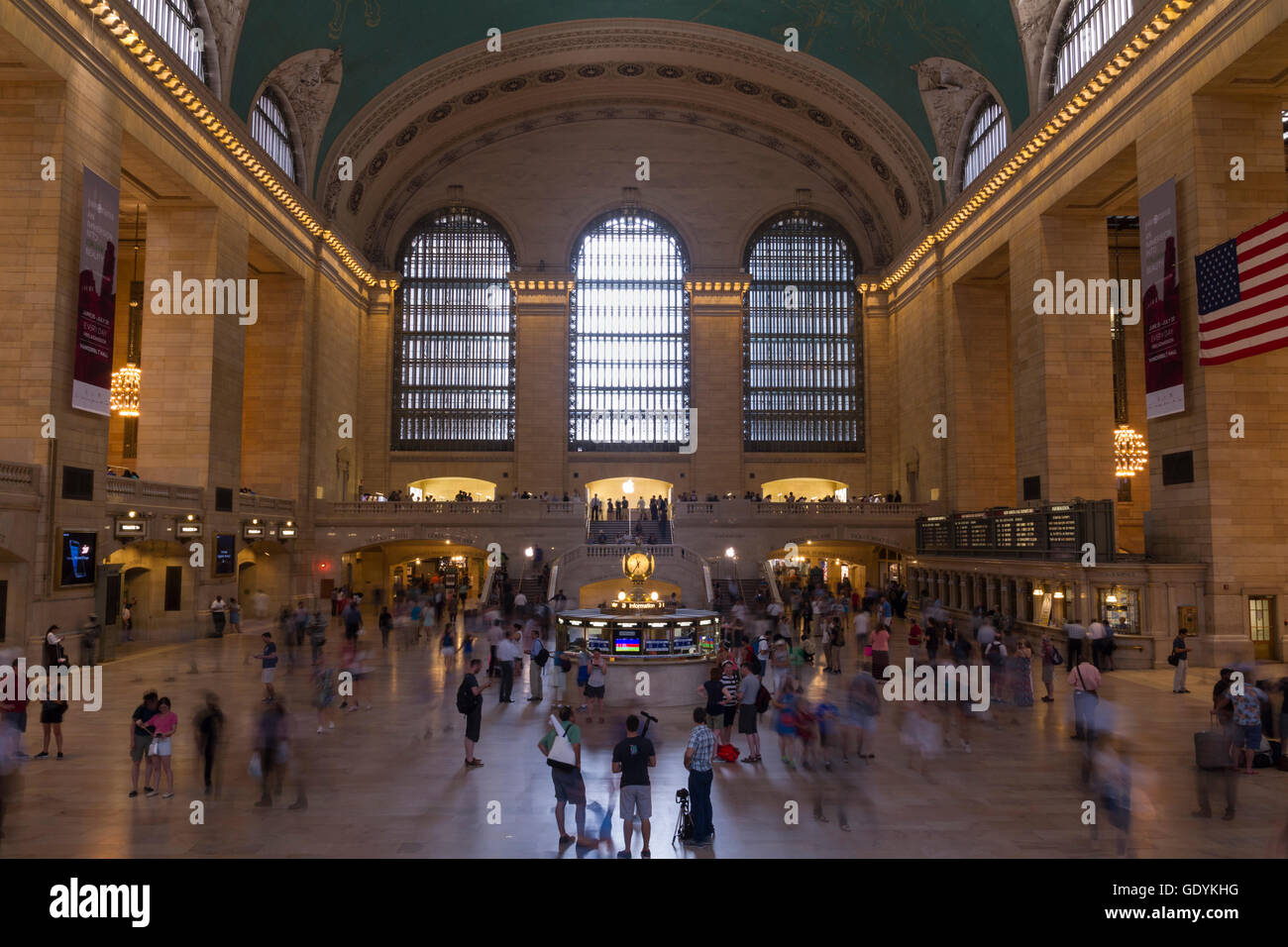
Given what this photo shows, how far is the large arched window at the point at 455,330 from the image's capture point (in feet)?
139

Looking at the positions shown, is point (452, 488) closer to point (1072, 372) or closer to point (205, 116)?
point (205, 116)

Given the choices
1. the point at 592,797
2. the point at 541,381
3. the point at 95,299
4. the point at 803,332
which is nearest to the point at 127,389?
the point at 95,299

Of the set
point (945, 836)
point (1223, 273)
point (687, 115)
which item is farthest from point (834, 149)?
point (945, 836)

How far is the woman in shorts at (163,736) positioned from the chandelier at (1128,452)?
2570 cm

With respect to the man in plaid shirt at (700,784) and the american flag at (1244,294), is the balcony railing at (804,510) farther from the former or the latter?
the man in plaid shirt at (700,784)

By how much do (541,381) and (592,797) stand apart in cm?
3346

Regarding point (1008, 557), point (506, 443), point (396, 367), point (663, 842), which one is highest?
point (396, 367)

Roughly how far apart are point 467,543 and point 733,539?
9410 mm

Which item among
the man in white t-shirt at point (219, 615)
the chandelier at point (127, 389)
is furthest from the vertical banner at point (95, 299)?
the man in white t-shirt at point (219, 615)

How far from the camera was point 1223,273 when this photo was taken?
17.2 metres

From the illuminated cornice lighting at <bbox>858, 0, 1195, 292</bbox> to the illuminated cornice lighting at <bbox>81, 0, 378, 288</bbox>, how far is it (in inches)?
863
